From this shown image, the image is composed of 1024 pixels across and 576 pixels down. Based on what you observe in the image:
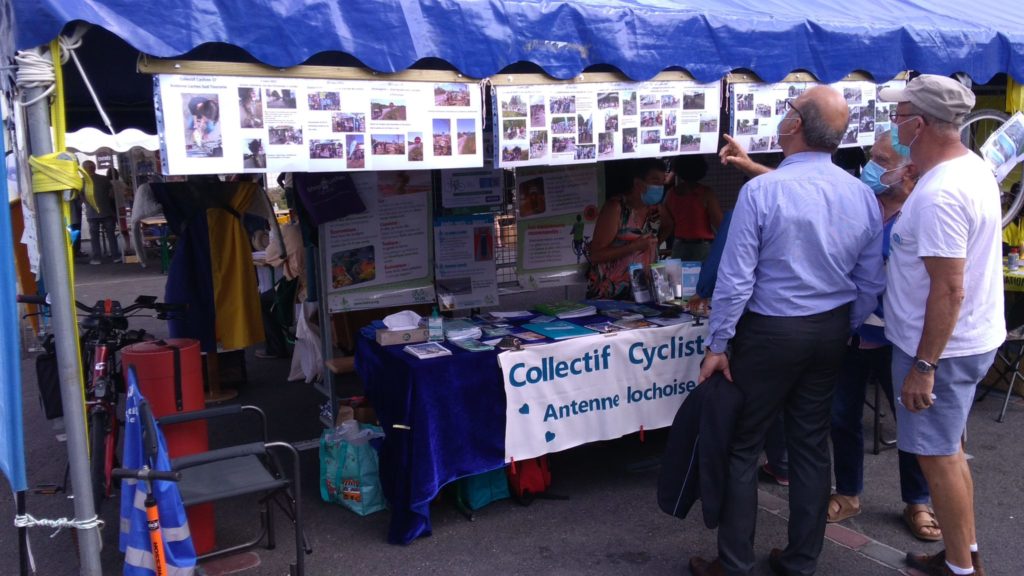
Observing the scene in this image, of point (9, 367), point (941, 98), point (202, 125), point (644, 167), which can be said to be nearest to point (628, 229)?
point (644, 167)

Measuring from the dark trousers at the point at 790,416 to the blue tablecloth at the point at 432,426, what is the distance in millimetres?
1088

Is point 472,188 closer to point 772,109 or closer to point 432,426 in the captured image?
point 772,109

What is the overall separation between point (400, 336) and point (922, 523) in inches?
98.2

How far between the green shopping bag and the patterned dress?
1680 mm

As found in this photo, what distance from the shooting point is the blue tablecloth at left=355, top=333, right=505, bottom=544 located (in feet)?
10.7

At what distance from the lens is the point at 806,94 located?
2777 millimetres

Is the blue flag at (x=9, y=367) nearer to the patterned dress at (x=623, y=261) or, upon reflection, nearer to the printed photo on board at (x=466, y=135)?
the printed photo on board at (x=466, y=135)

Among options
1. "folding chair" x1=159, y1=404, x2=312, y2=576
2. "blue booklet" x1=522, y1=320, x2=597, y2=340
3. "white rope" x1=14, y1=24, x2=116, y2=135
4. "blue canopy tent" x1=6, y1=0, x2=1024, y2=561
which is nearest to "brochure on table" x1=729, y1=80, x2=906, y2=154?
"blue canopy tent" x1=6, y1=0, x2=1024, y2=561

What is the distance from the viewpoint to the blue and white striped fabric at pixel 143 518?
2.47 metres

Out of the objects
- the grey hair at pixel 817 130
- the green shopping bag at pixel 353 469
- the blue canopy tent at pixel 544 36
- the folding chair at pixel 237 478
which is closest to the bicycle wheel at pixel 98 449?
the folding chair at pixel 237 478

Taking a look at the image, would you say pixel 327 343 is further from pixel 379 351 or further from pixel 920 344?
pixel 920 344

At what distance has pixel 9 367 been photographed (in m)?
2.36

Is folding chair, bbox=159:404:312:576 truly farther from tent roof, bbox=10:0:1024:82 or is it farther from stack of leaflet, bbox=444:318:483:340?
tent roof, bbox=10:0:1024:82

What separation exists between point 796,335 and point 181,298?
13.6 feet
